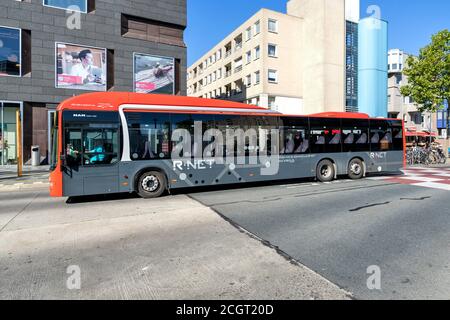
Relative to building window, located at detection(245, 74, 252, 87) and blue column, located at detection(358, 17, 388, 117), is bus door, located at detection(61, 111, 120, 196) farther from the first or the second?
blue column, located at detection(358, 17, 388, 117)

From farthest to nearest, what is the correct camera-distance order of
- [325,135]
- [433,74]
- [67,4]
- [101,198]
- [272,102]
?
[272,102] < [433,74] < [67,4] < [325,135] < [101,198]

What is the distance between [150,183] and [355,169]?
8378mm

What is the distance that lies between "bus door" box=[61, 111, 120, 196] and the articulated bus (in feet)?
0.08

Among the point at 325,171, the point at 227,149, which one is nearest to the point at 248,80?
the point at 325,171

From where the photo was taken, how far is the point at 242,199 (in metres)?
7.71

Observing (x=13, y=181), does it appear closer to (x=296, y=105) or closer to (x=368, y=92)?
(x=296, y=105)

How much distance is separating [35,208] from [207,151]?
4821 millimetres

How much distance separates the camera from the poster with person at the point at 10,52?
16266 millimetres

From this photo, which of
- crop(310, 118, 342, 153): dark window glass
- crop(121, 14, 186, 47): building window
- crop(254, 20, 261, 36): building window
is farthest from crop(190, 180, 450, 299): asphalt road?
crop(254, 20, 261, 36): building window

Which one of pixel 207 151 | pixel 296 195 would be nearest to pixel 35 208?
pixel 207 151

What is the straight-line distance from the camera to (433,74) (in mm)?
20828

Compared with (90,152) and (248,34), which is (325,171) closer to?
(90,152)

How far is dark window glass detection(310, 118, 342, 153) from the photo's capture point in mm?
10570

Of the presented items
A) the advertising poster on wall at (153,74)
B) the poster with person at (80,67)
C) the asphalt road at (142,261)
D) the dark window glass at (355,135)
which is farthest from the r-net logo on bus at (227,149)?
the poster with person at (80,67)
